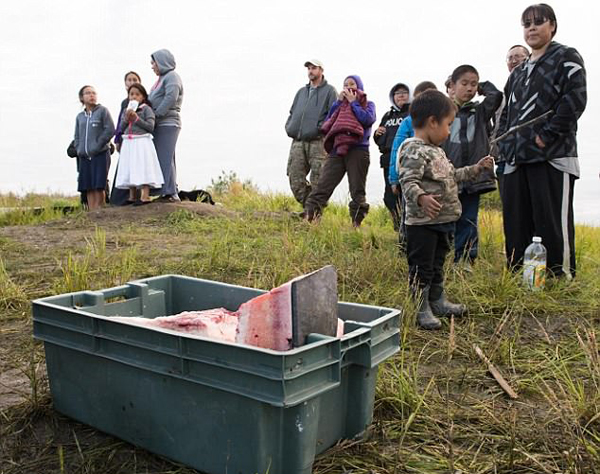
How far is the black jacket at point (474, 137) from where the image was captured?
4805 millimetres

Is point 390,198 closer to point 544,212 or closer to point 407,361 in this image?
point 544,212

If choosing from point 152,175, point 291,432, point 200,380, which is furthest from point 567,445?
point 152,175

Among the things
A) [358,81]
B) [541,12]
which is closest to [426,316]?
[541,12]

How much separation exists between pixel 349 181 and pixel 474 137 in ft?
7.43

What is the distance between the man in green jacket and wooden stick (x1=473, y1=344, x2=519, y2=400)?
4.86m

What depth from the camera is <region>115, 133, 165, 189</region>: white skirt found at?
8.01 metres

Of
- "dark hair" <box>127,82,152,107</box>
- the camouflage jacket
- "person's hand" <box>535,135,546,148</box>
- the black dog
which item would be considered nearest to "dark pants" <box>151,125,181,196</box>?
"dark hair" <box>127,82,152,107</box>

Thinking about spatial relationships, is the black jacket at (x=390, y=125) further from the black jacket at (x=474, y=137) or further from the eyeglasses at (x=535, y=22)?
the eyeglasses at (x=535, y=22)

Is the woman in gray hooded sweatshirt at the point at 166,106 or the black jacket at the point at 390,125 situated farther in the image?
the woman in gray hooded sweatshirt at the point at 166,106

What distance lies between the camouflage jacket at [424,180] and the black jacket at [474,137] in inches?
53.8

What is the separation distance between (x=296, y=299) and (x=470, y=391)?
1.13 metres

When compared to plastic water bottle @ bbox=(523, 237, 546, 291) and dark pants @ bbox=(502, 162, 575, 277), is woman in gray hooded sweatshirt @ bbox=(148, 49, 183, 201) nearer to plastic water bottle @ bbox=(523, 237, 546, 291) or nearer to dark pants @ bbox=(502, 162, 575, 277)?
dark pants @ bbox=(502, 162, 575, 277)

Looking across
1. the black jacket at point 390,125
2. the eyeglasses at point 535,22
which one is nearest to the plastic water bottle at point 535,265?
the eyeglasses at point 535,22

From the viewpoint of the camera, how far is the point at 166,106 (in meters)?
8.07
